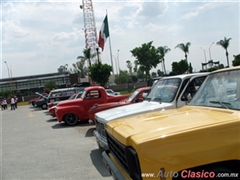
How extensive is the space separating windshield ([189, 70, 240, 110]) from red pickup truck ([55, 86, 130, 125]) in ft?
25.9

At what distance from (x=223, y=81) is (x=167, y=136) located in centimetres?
167

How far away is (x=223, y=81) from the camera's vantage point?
350 cm

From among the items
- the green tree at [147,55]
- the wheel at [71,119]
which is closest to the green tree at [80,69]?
the green tree at [147,55]

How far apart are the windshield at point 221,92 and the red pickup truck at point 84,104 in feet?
25.9

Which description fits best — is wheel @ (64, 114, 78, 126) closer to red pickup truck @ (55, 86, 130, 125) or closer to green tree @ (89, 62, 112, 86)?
red pickup truck @ (55, 86, 130, 125)

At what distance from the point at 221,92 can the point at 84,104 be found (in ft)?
28.9

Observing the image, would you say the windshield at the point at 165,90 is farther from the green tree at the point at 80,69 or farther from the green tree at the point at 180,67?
the green tree at the point at 80,69

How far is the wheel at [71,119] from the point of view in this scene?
11859mm

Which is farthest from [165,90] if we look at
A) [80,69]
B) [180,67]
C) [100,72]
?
[80,69]

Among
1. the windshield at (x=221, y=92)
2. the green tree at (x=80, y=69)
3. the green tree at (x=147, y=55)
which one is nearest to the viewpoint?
the windshield at (x=221, y=92)

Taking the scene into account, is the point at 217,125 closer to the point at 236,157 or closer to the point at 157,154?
the point at 236,157

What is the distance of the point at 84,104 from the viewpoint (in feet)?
38.1

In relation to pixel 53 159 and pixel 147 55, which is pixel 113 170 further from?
pixel 147 55

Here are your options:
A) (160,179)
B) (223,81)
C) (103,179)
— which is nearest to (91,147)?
(103,179)
